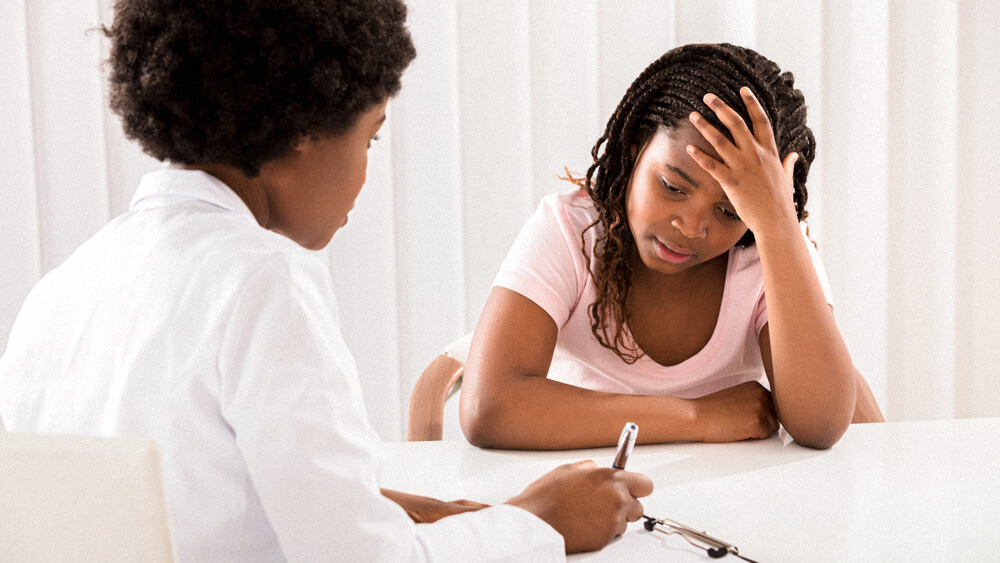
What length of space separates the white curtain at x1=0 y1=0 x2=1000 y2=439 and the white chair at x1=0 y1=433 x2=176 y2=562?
5.41ft

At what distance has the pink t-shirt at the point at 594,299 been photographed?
1313mm

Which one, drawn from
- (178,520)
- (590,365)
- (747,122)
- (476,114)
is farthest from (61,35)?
(178,520)

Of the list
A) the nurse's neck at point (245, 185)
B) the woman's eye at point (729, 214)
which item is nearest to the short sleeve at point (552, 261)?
the woman's eye at point (729, 214)

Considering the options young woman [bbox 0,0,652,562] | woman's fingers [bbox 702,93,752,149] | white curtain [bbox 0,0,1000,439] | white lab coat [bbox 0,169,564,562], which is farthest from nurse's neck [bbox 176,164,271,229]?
white curtain [bbox 0,0,1000,439]

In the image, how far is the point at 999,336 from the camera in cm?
236

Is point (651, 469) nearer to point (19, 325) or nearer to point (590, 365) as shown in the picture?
point (590, 365)

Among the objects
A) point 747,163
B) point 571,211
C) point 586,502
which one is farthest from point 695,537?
point 571,211

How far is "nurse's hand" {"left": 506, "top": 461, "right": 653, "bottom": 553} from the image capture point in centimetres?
79

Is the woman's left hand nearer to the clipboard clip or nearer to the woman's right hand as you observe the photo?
the woman's right hand

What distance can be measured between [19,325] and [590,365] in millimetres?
893

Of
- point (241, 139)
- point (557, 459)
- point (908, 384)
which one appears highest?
point (241, 139)

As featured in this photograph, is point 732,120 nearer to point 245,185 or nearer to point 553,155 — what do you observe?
point 245,185

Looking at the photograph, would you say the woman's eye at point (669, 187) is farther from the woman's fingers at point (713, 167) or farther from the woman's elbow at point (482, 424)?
the woman's elbow at point (482, 424)

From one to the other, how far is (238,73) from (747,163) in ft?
2.48
